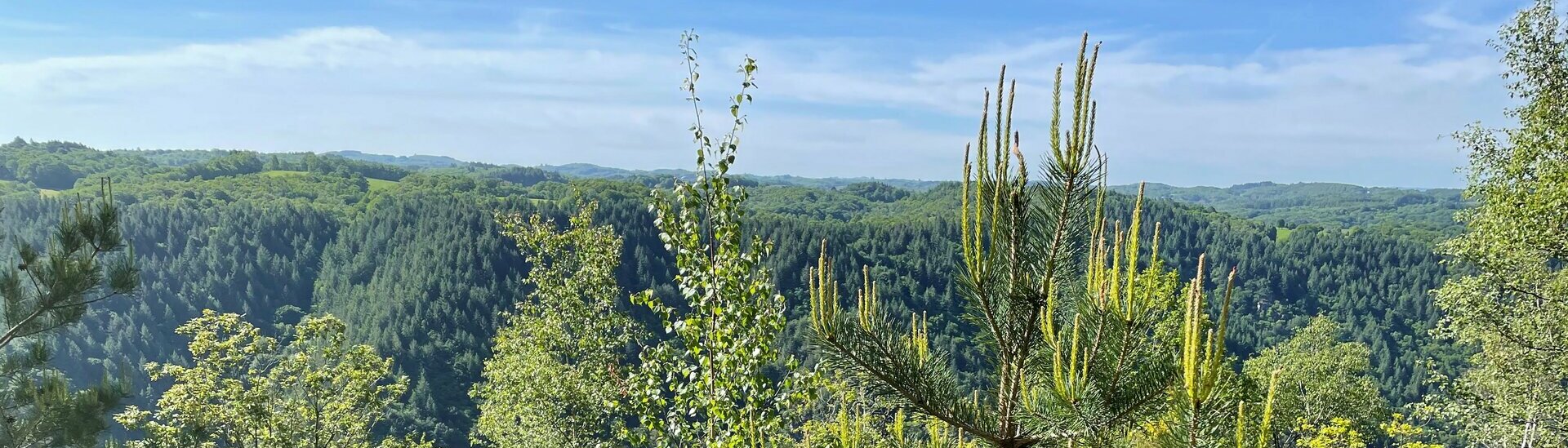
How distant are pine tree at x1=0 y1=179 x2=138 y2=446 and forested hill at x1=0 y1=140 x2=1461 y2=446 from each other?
5596cm

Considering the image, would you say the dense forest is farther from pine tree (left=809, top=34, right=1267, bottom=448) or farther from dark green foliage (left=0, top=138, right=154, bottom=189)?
dark green foliage (left=0, top=138, right=154, bottom=189)

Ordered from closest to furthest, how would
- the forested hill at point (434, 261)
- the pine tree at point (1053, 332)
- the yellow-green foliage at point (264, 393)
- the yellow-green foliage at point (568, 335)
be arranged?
the pine tree at point (1053, 332), the yellow-green foliage at point (568, 335), the yellow-green foliage at point (264, 393), the forested hill at point (434, 261)

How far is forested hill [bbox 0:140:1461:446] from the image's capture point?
80625 mm

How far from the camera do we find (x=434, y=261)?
93625 mm

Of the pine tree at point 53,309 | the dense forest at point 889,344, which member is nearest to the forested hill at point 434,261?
the dense forest at point 889,344

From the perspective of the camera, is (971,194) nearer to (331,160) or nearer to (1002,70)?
(1002,70)

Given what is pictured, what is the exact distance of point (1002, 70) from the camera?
198cm

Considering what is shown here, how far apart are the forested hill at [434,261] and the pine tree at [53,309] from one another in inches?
2203

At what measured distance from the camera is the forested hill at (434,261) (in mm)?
80625

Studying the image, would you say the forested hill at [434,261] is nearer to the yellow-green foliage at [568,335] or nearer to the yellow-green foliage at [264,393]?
the yellow-green foliage at [264,393]

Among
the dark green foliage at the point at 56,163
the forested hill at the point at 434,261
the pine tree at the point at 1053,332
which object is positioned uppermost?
the pine tree at the point at 1053,332

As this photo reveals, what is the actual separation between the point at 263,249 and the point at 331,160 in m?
70.1

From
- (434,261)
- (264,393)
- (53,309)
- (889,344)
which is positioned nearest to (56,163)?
(434,261)

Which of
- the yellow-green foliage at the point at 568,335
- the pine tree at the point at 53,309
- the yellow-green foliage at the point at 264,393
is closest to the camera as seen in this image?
the pine tree at the point at 53,309
